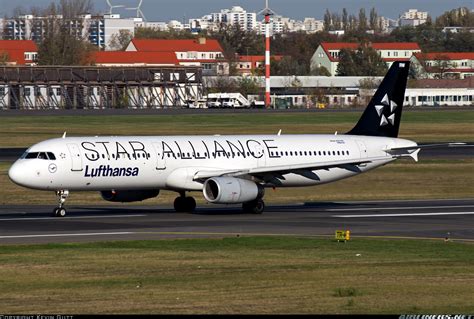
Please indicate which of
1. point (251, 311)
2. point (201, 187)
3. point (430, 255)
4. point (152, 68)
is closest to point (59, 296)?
point (251, 311)

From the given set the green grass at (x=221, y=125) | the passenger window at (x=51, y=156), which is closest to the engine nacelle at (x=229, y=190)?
the passenger window at (x=51, y=156)

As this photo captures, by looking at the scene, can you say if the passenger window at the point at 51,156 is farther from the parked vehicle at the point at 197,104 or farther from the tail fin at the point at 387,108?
the parked vehicle at the point at 197,104

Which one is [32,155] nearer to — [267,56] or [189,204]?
[189,204]

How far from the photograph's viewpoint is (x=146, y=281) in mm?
30609

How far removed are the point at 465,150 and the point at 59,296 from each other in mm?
64352

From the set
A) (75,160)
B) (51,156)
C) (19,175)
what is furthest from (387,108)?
(19,175)

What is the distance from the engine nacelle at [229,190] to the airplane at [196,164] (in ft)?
0.13

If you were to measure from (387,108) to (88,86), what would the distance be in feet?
415

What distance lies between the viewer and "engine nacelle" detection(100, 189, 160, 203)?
50.8 meters

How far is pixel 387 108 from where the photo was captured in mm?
57250

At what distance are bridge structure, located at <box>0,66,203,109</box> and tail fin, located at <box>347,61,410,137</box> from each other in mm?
122694

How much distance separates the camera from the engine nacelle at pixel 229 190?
159ft

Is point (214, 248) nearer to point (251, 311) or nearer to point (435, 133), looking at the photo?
point (251, 311)

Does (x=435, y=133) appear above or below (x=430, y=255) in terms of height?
below
